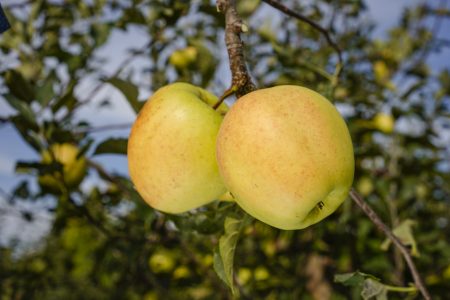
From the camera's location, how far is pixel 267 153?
740mm

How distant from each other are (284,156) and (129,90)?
539mm

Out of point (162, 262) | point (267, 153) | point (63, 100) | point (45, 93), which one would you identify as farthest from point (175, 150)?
point (162, 262)

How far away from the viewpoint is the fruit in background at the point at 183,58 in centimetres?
262

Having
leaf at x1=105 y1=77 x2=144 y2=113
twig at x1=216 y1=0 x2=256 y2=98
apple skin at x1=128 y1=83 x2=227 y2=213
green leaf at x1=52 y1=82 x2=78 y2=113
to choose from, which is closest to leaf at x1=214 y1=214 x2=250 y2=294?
apple skin at x1=128 y1=83 x2=227 y2=213

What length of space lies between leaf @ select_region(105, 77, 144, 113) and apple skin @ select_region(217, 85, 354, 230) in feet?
1.32

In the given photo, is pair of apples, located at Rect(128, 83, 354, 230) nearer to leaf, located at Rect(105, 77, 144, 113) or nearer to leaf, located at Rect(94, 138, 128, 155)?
leaf, located at Rect(105, 77, 144, 113)

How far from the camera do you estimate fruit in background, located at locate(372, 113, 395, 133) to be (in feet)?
8.64

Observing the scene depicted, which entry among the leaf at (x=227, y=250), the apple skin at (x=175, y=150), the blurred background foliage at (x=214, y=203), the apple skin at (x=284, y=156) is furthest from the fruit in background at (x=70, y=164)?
the apple skin at (x=284, y=156)

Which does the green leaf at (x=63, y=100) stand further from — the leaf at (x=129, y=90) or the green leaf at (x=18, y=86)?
the leaf at (x=129, y=90)

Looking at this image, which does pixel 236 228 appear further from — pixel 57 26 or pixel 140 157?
pixel 57 26

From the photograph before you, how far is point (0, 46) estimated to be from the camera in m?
2.48

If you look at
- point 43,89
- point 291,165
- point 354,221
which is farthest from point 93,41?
point 354,221

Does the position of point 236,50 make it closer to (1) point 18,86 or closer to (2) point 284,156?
(2) point 284,156

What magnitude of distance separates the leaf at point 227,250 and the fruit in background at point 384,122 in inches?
76.3
